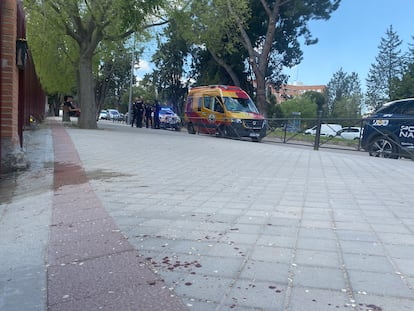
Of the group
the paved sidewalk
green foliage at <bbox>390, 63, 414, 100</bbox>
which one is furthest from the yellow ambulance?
green foliage at <bbox>390, 63, 414, 100</bbox>

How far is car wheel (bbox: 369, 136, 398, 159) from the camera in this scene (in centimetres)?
1345

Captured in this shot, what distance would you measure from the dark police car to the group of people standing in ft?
53.2

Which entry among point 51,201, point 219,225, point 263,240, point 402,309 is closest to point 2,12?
point 51,201

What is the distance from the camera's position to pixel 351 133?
1484cm

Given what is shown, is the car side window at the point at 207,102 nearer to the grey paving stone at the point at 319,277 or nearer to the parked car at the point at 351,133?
the parked car at the point at 351,133

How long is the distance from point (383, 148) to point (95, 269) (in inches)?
497

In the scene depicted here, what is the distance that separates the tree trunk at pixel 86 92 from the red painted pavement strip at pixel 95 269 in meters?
16.1

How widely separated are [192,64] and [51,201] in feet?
130

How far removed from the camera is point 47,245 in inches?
146

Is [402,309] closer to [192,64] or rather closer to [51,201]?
[51,201]

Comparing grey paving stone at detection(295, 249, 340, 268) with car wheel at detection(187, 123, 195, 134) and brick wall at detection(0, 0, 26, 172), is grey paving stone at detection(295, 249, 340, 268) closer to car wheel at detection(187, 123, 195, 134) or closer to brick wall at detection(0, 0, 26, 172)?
brick wall at detection(0, 0, 26, 172)

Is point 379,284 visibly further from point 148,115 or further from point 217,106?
point 148,115

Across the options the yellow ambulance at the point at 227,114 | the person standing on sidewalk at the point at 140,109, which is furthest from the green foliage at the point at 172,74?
the yellow ambulance at the point at 227,114

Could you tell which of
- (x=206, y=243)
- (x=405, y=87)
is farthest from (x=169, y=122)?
(x=206, y=243)
